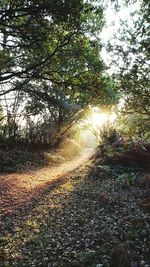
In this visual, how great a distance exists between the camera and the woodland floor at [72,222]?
6805 millimetres

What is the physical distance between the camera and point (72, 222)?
8648mm

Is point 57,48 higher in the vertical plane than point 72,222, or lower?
higher

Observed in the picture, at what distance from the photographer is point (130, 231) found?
7793 millimetres

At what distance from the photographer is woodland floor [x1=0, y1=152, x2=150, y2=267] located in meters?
6.80

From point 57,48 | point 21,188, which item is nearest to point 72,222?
point 21,188

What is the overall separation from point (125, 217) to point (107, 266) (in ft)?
8.95

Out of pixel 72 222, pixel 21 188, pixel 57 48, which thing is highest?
pixel 57 48

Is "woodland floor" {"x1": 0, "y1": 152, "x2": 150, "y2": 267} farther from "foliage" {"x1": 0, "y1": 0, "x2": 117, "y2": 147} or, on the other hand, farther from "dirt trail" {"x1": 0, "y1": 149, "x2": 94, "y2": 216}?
"foliage" {"x1": 0, "y1": 0, "x2": 117, "y2": 147}

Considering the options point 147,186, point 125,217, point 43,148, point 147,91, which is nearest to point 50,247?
point 125,217

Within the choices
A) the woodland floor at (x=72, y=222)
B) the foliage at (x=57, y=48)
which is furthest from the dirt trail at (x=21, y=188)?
the foliage at (x=57, y=48)

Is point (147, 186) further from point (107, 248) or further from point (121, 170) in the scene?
point (107, 248)

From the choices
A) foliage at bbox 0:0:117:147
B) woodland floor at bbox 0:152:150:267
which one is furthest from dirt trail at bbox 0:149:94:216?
foliage at bbox 0:0:117:147

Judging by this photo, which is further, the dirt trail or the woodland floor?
the dirt trail

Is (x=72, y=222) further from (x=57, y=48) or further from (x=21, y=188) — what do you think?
(x=57, y=48)
